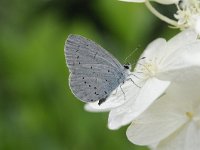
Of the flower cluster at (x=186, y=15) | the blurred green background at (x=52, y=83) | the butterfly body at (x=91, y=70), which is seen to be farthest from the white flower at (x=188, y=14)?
the blurred green background at (x=52, y=83)

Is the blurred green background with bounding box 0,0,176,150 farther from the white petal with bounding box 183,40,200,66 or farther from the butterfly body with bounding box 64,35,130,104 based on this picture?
the white petal with bounding box 183,40,200,66

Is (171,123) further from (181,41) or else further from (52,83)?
(52,83)

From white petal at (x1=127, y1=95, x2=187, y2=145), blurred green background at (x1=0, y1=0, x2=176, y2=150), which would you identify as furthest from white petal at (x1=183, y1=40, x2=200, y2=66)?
blurred green background at (x1=0, y1=0, x2=176, y2=150)

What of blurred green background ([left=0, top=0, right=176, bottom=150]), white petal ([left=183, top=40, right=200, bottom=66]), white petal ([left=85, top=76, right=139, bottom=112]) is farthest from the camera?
blurred green background ([left=0, top=0, right=176, bottom=150])

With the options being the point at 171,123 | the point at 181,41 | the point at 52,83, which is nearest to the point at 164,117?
the point at 171,123

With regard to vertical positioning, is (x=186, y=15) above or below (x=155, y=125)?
above

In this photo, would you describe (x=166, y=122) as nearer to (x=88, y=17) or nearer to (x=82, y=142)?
(x=82, y=142)

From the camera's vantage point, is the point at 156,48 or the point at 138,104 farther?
the point at 156,48
